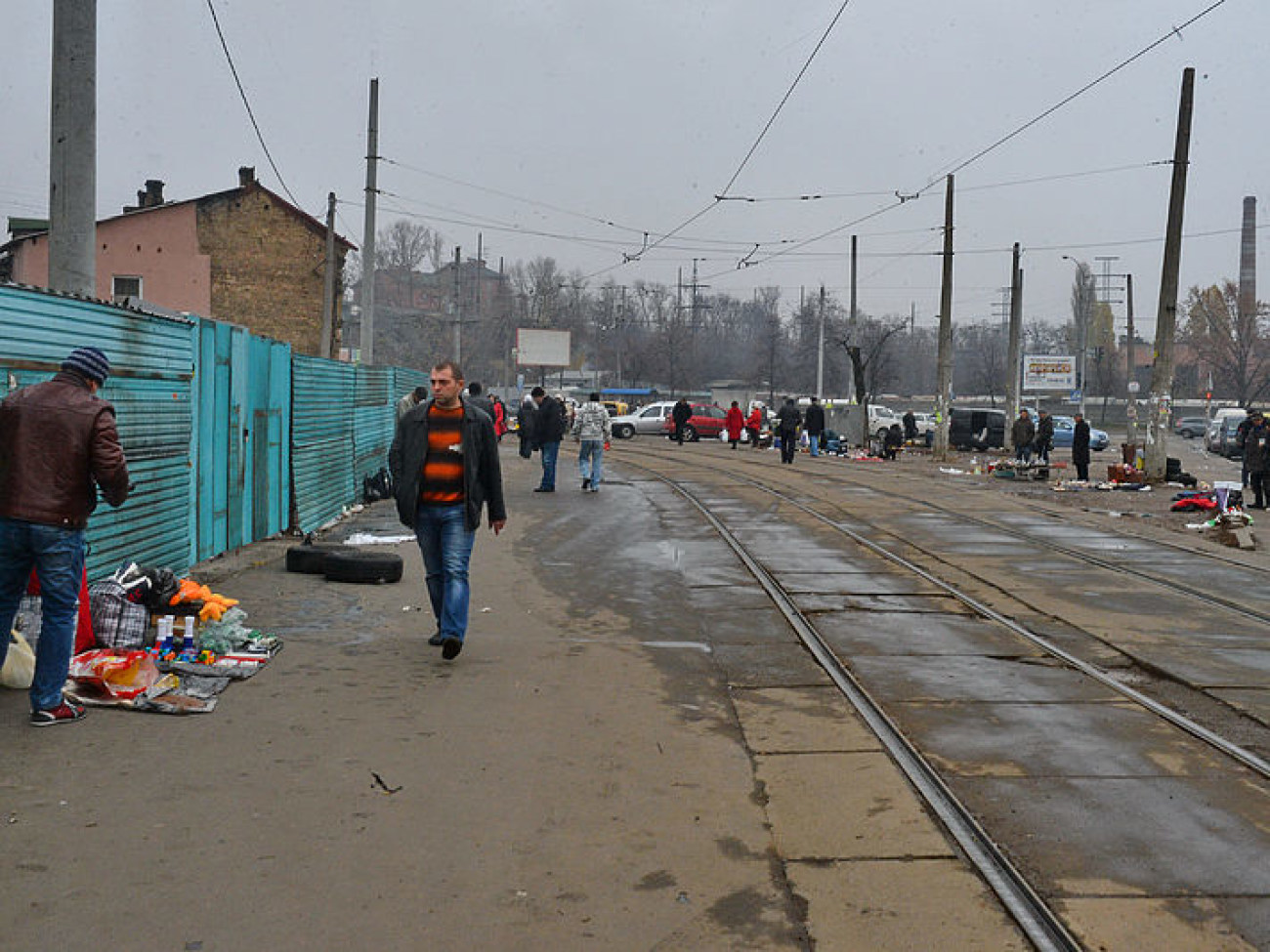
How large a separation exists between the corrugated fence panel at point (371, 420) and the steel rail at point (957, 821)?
33.4 ft

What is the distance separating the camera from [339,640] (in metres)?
7.92

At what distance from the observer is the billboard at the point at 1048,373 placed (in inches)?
2822

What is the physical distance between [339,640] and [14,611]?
2.50 metres

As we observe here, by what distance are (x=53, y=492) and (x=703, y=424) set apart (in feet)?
146

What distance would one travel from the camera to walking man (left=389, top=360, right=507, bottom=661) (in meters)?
7.42

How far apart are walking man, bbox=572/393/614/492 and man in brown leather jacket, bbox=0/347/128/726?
1459 cm

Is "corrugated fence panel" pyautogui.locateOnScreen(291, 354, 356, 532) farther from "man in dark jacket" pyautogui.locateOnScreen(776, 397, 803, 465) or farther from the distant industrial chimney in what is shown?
the distant industrial chimney

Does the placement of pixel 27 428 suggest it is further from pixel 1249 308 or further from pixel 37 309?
pixel 1249 308

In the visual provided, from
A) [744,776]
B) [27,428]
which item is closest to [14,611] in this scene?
[27,428]

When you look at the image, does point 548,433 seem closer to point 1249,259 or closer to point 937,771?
point 937,771

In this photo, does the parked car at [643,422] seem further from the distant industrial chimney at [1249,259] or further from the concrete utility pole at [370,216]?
the distant industrial chimney at [1249,259]

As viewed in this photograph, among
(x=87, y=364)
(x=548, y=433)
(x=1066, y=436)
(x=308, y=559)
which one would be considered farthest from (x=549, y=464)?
(x=1066, y=436)

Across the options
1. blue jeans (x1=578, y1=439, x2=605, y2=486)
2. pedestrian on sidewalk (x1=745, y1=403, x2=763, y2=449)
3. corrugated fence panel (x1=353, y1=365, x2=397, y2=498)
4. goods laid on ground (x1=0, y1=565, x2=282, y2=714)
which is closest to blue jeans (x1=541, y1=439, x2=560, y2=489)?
blue jeans (x1=578, y1=439, x2=605, y2=486)

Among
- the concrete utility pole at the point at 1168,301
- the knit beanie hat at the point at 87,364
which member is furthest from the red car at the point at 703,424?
the knit beanie hat at the point at 87,364
